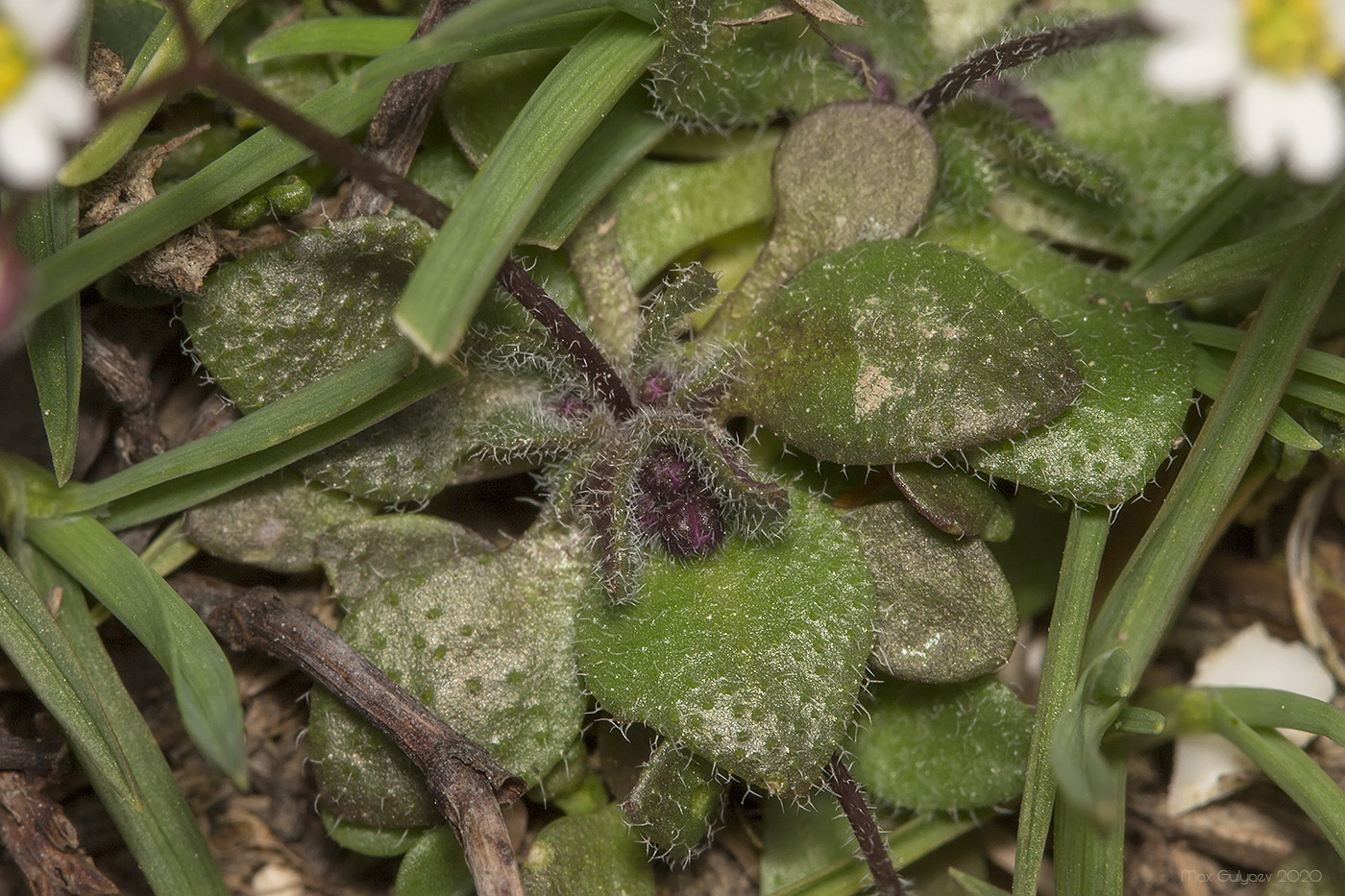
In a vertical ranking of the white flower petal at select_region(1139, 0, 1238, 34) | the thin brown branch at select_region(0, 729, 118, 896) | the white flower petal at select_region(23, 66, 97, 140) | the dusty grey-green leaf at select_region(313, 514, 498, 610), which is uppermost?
the white flower petal at select_region(1139, 0, 1238, 34)

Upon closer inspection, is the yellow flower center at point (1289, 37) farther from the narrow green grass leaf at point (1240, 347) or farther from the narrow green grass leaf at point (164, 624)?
the narrow green grass leaf at point (164, 624)

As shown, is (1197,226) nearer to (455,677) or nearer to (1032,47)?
(1032,47)

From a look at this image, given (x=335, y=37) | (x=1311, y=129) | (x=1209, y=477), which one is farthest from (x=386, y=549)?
(x=1311, y=129)

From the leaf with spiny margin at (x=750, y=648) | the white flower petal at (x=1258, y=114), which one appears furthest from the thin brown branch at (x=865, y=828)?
the white flower petal at (x=1258, y=114)

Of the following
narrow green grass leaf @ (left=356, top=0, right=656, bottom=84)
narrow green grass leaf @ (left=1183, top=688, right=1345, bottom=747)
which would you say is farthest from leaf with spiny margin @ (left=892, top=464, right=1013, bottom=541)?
narrow green grass leaf @ (left=356, top=0, right=656, bottom=84)

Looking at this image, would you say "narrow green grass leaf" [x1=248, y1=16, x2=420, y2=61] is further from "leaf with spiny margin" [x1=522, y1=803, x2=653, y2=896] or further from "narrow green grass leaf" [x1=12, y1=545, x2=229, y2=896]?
"leaf with spiny margin" [x1=522, y1=803, x2=653, y2=896]

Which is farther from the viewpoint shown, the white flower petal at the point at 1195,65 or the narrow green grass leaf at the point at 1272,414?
the narrow green grass leaf at the point at 1272,414
